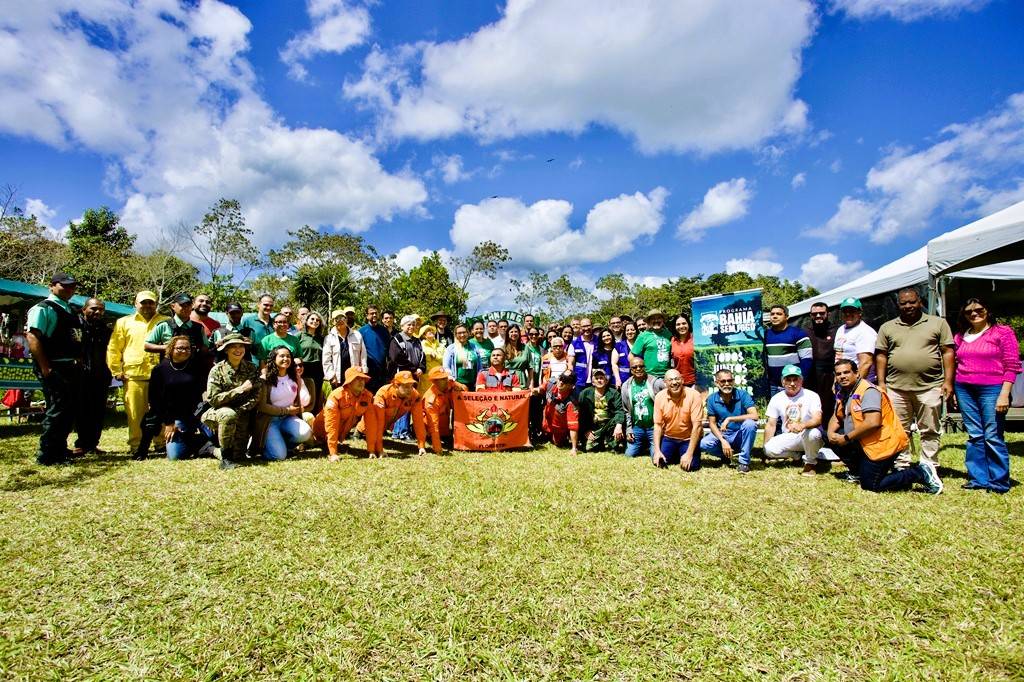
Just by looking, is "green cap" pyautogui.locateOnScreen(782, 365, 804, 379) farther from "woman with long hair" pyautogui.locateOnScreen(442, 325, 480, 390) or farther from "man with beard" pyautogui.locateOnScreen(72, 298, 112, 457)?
"man with beard" pyautogui.locateOnScreen(72, 298, 112, 457)

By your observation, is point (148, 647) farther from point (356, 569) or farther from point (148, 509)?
point (148, 509)

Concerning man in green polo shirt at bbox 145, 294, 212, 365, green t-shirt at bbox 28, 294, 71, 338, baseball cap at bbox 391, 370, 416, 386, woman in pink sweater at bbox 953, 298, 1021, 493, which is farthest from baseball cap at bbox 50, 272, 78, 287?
woman in pink sweater at bbox 953, 298, 1021, 493

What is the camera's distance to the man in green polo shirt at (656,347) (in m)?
6.70

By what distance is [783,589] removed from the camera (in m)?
2.62

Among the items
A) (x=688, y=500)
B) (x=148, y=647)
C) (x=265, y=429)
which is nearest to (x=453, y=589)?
(x=148, y=647)

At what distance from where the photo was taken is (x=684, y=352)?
6.73m

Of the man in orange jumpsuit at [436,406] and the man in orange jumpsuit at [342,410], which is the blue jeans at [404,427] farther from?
the man in orange jumpsuit at [342,410]

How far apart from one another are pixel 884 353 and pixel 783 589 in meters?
3.49

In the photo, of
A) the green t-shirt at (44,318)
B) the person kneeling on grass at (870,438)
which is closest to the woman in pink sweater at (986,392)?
the person kneeling on grass at (870,438)

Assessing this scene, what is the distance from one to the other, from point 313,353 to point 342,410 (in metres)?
1.09

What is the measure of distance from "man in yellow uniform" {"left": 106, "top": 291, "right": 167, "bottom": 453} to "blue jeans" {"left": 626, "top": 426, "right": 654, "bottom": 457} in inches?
229

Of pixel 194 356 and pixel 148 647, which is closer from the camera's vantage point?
pixel 148 647

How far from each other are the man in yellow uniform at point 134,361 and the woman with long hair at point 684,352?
6.53 m

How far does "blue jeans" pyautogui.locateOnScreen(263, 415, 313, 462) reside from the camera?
18.4 ft
